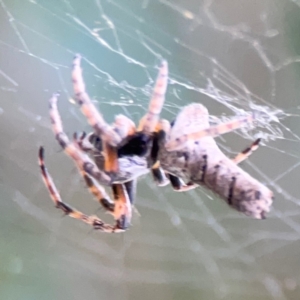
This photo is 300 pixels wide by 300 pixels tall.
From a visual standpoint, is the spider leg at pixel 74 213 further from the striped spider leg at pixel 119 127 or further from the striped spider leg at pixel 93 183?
the striped spider leg at pixel 119 127

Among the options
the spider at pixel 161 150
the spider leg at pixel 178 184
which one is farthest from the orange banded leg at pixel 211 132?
the spider leg at pixel 178 184

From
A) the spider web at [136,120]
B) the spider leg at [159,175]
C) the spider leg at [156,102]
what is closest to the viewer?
the spider leg at [156,102]

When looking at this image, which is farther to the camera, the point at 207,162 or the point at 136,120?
the point at 136,120

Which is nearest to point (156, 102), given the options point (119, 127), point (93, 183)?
point (119, 127)

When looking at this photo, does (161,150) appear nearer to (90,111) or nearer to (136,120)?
(90,111)

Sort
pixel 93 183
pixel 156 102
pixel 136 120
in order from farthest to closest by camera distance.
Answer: pixel 136 120 < pixel 93 183 < pixel 156 102

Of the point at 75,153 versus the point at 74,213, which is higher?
the point at 75,153

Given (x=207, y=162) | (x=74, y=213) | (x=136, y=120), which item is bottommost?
(x=74, y=213)

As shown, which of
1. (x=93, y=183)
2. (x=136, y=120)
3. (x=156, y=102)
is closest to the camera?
(x=156, y=102)

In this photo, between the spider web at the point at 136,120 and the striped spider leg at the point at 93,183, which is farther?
the spider web at the point at 136,120
